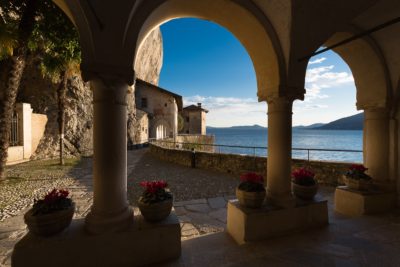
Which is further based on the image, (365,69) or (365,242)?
(365,69)

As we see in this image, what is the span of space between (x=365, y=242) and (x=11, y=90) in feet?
36.7

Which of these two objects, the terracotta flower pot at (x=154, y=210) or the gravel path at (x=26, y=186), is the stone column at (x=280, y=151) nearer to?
the terracotta flower pot at (x=154, y=210)

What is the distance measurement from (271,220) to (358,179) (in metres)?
2.79

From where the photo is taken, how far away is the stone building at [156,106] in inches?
1278

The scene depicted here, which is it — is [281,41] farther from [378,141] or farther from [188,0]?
[378,141]

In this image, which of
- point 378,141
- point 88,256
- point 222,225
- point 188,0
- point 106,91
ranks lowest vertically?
point 222,225

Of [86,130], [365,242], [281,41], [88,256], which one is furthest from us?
[86,130]

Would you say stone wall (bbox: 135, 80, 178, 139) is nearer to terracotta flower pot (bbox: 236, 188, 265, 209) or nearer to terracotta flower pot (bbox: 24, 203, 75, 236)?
terracotta flower pot (bbox: 236, 188, 265, 209)

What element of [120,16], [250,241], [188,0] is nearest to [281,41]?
[188,0]

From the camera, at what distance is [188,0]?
3305mm

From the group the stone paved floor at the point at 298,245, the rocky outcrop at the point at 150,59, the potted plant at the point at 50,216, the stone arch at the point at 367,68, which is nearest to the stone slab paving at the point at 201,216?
the stone paved floor at the point at 298,245

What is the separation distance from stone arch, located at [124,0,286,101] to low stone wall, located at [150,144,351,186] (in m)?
5.28

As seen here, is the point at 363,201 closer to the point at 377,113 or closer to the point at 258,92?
the point at 377,113

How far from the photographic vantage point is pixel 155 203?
276 cm
